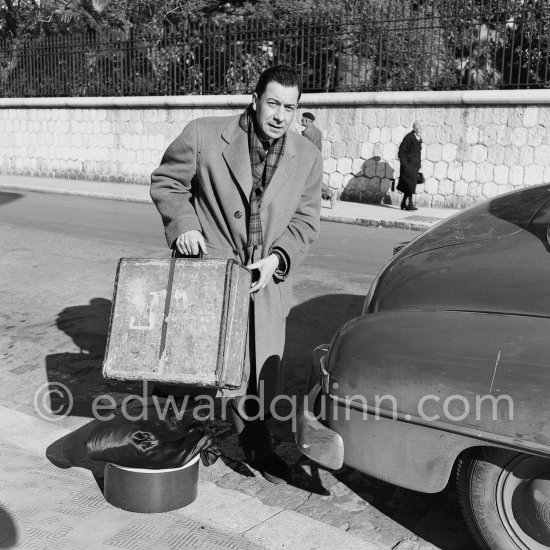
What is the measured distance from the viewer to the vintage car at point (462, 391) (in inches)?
111

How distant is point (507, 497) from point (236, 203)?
1.71m

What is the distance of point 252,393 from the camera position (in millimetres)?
3867

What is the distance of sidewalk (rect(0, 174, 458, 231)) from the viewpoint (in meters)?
13.9

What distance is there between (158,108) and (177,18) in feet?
16.9

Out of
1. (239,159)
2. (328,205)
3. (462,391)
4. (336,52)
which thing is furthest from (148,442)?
(336,52)

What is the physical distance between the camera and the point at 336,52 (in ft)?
55.1

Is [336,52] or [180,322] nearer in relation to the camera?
[180,322]

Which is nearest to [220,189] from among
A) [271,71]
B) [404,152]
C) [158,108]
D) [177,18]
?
[271,71]

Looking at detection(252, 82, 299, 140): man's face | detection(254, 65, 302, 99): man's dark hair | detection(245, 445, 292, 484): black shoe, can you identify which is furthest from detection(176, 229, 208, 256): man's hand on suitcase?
detection(245, 445, 292, 484): black shoe

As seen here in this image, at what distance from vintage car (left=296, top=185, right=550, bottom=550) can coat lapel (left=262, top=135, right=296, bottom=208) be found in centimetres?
78

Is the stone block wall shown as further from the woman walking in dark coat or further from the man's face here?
the man's face

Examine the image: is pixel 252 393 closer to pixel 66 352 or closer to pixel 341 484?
pixel 341 484

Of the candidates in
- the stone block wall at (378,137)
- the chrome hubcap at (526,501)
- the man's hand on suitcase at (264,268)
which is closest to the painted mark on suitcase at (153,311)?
the man's hand on suitcase at (264,268)

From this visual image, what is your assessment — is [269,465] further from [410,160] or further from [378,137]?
[378,137]
